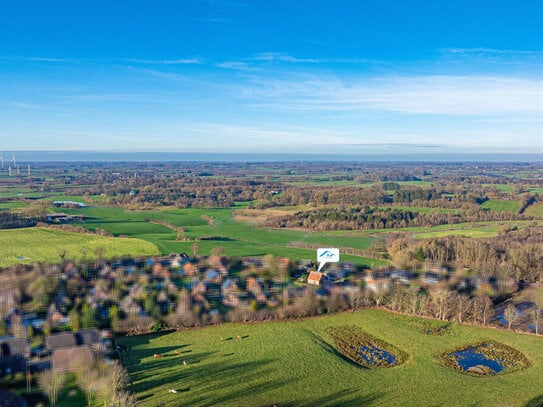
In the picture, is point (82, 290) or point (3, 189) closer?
point (82, 290)

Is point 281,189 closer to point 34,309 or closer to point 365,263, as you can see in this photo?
point 365,263

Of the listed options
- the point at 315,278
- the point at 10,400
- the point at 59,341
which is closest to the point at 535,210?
the point at 315,278

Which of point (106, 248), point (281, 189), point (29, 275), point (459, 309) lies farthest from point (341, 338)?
point (281, 189)

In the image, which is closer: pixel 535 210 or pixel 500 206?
pixel 535 210

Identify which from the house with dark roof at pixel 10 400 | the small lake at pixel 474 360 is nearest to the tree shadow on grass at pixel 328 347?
the small lake at pixel 474 360

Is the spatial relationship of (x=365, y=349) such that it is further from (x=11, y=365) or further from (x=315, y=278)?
(x=11, y=365)

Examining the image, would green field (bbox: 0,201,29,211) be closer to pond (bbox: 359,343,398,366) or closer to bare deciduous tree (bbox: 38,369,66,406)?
bare deciduous tree (bbox: 38,369,66,406)
